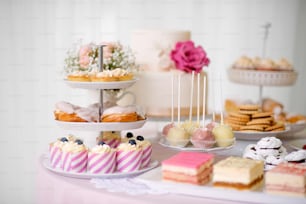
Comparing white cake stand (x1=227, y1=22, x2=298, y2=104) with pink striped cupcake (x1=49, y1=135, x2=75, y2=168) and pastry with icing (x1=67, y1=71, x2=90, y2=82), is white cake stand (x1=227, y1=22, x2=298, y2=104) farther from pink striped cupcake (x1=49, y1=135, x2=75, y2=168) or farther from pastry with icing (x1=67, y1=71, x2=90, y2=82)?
pink striped cupcake (x1=49, y1=135, x2=75, y2=168)

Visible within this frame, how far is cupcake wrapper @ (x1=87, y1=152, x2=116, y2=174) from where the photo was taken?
6.08ft

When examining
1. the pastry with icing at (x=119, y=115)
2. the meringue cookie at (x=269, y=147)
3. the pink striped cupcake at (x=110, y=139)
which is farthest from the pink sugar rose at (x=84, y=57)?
the meringue cookie at (x=269, y=147)

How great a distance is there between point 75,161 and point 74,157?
14mm

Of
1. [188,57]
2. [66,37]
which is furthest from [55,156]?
[66,37]

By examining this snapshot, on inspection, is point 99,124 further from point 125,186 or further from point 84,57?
point 84,57

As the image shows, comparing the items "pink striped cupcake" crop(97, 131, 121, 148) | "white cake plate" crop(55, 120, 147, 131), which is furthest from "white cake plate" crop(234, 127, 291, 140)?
"white cake plate" crop(55, 120, 147, 131)

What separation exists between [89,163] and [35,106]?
293 cm

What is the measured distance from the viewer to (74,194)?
1.78 meters

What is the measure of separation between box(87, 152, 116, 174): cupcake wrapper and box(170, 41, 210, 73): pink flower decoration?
1309mm

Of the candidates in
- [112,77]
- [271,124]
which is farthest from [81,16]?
[112,77]

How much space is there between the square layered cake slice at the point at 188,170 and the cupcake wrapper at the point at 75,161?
297mm

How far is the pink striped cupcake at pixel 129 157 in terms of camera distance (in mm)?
1888

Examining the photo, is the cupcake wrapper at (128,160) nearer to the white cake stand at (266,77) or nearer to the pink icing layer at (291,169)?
the pink icing layer at (291,169)

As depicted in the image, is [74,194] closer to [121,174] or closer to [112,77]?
[121,174]
